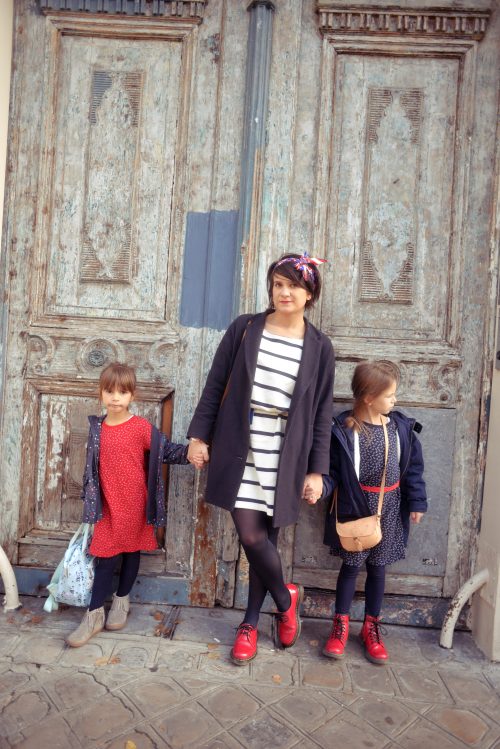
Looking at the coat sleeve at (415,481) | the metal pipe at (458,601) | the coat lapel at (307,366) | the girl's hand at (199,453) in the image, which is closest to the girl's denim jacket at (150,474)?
the girl's hand at (199,453)

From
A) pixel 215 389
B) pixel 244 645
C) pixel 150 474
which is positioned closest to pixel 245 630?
pixel 244 645

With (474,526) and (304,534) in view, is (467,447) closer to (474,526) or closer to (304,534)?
(474,526)

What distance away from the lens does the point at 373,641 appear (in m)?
2.86

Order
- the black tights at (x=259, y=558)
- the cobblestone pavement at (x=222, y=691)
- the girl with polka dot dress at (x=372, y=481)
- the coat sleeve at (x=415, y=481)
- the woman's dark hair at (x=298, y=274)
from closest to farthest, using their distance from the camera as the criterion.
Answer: the cobblestone pavement at (x=222, y=691)
the woman's dark hair at (x=298, y=274)
the black tights at (x=259, y=558)
the girl with polka dot dress at (x=372, y=481)
the coat sleeve at (x=415, y=481)

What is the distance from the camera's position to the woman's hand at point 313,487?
2.75 meters

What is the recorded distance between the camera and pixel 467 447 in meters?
3.18

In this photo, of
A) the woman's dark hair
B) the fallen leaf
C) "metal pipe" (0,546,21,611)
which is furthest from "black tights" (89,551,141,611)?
the woman's dark hair

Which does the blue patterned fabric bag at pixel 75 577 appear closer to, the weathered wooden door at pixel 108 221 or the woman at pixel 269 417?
the weathered wooden door at pixel 108 221

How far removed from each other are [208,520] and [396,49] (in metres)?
2.59

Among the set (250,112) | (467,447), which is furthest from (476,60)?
(467,447)

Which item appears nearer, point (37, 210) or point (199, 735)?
point (199, 735)

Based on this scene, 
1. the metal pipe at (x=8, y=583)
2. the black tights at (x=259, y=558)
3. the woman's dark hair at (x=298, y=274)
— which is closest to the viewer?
the woman's dark hair at (x=298, y=274)

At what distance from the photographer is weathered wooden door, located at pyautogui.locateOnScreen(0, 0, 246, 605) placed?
3170 millimetres

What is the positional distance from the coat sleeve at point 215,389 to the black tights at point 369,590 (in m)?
0.94
